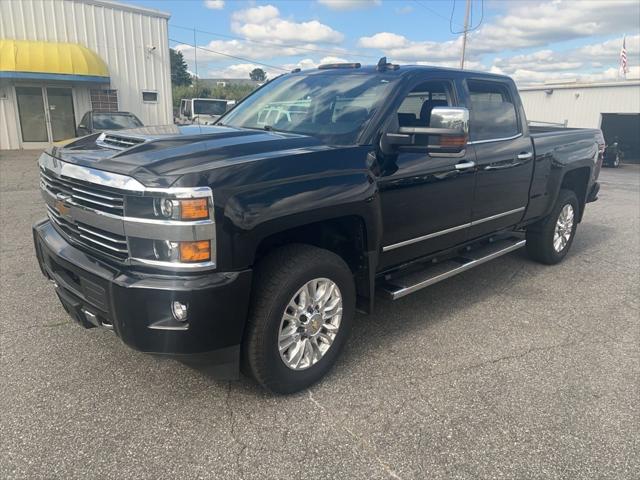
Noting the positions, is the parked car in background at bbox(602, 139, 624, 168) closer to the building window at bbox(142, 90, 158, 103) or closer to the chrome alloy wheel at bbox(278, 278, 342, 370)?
the building window at bbox(142, 90, 158, 103)

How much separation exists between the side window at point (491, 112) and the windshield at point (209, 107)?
1608 cm

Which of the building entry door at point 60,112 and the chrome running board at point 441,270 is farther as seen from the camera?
the building entry door at point 60,112

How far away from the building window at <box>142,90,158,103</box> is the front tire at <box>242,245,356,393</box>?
1993 cm

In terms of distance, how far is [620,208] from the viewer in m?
10.2

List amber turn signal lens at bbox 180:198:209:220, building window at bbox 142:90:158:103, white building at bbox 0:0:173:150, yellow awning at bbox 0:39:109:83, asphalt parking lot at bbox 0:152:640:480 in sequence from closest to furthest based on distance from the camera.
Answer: amber turn signal lens at bbox 180:198:209:220 → asphalt parking lot at bbox 0:152:640:480 → yellow awning at bbox 0:39:109:83 → white building at bbox 0:0:173:150 → building window at bbox 142:90:158:103

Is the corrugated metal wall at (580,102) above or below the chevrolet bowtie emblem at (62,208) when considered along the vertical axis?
above

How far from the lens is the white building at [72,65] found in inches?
680

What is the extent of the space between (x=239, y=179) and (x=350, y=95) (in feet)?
5.01

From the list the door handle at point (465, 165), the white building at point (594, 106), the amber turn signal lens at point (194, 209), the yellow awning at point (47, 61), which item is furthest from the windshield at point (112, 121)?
the white building at point (594, 106)

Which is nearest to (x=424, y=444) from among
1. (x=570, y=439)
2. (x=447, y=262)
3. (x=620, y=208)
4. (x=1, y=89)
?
(x=570, y=439)

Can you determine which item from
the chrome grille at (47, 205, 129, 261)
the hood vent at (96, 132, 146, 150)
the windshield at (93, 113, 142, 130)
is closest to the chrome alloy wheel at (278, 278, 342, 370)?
the chrome grille at (47, 205, 129, 261)

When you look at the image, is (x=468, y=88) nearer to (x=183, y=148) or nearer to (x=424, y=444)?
(x=183, y=148)

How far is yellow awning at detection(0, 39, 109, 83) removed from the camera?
16656 millimetres

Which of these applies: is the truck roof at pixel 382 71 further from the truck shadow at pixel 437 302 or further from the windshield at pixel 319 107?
the truck shadow at pixel 437 302
